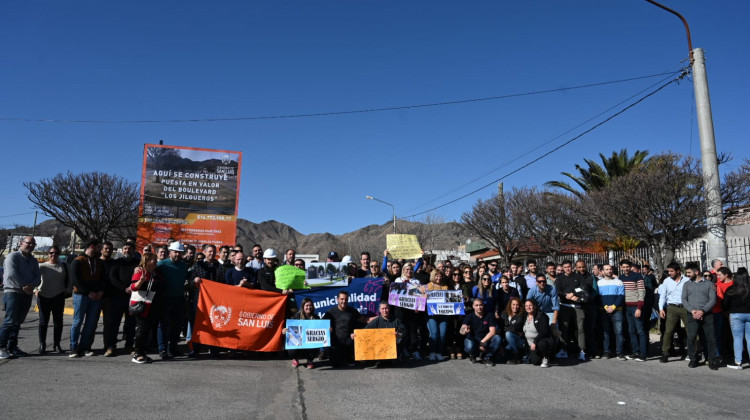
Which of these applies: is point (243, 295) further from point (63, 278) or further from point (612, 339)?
point (612, 339)

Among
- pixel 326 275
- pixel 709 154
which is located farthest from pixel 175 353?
pixel 326 275

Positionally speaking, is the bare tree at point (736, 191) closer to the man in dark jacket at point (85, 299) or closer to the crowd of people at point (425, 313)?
the crowd of people at point (425, 313)

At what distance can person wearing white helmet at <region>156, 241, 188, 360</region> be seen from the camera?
28.7 feet

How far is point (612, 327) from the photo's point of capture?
1052cm

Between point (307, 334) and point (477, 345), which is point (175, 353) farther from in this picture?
point (477, 345)

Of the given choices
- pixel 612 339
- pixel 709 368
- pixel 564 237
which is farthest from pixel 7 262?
pixel 564 237

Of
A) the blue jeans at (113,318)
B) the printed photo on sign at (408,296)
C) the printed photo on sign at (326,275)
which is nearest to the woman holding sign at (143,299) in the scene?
the blue jeans at (113,318)

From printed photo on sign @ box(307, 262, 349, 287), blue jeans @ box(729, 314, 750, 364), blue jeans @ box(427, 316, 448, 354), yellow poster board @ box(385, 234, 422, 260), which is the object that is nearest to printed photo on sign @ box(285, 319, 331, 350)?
blue jeans @ box(427, 316, 448, 354)

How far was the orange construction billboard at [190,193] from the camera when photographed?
17547 mm

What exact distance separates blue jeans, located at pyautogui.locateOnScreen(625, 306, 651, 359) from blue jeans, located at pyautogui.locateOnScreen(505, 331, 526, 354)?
2.52 metres

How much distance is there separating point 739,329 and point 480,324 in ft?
15.4

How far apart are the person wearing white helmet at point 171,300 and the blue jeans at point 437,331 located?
471 cm

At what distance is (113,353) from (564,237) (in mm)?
27152

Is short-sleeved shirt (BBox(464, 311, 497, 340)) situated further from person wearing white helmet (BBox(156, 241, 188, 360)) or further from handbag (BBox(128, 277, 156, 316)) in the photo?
handbag (BBox(128, 277, 156, 316))
